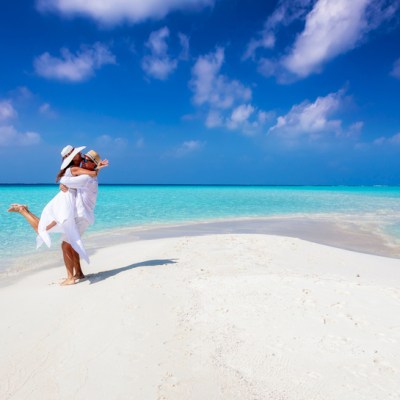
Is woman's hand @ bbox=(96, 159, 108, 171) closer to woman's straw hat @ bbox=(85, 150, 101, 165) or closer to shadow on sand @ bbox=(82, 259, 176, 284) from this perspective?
woman's straw hat @ bbox=(85, 150, 101, 165)

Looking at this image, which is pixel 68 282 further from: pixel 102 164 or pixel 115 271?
pixel 102 164

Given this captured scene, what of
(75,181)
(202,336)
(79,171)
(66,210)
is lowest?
(202,336)

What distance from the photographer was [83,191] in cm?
521

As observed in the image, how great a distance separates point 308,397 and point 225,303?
1.74 metres

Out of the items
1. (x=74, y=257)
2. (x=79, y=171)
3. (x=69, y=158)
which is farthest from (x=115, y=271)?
(x=69, y=158)

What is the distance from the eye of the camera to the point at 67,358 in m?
3.01

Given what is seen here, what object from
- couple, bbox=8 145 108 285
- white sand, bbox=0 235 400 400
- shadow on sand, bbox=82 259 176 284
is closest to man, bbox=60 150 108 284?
couple, bbox=8 145 108 285

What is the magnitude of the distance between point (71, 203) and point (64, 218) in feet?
0.86

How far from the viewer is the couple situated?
5.05 meters

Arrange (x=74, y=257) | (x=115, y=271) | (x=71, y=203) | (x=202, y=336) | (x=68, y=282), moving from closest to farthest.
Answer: (x=202, y=336), (x=71, y=203), (x=68, y=282), (x=74, y=257), (x=115, y=271)

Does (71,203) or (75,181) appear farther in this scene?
(71,203)

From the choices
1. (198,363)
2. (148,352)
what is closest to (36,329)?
(148,352)

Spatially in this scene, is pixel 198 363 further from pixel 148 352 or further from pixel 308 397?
pixel 308 397

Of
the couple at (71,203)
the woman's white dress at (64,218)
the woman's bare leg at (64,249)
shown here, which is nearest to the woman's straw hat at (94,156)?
the couple at (71,203)
